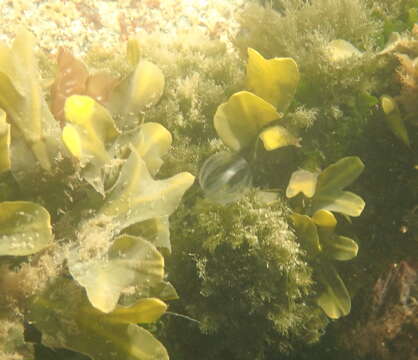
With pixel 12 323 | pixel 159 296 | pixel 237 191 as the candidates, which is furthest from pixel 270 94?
pixel 12 323

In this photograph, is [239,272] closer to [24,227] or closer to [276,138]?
[276,138]

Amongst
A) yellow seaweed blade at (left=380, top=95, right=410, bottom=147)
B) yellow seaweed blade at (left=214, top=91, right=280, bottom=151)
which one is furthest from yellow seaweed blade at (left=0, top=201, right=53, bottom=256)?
yellow seaweed blade at (left=380, top=95, right=410, bottom=147)

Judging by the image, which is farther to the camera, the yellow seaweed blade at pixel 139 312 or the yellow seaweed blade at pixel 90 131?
the yellow seaweed blade at pixel 90 131

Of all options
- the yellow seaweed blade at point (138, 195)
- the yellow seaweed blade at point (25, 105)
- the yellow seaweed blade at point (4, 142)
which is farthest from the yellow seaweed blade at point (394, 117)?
the yellow seaweed blade at point (4, 142)

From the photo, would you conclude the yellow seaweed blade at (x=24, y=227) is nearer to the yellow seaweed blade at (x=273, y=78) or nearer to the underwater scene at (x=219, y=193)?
the underwater scene at (x=219, y=193)

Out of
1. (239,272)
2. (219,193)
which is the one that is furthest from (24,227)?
(239,272)

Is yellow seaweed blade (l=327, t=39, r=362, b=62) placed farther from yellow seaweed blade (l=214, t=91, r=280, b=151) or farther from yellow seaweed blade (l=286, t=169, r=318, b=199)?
yellow seaweed blade (l=286, t=169, r=318, b=199)

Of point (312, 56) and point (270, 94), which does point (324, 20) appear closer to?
point (312, 56)
